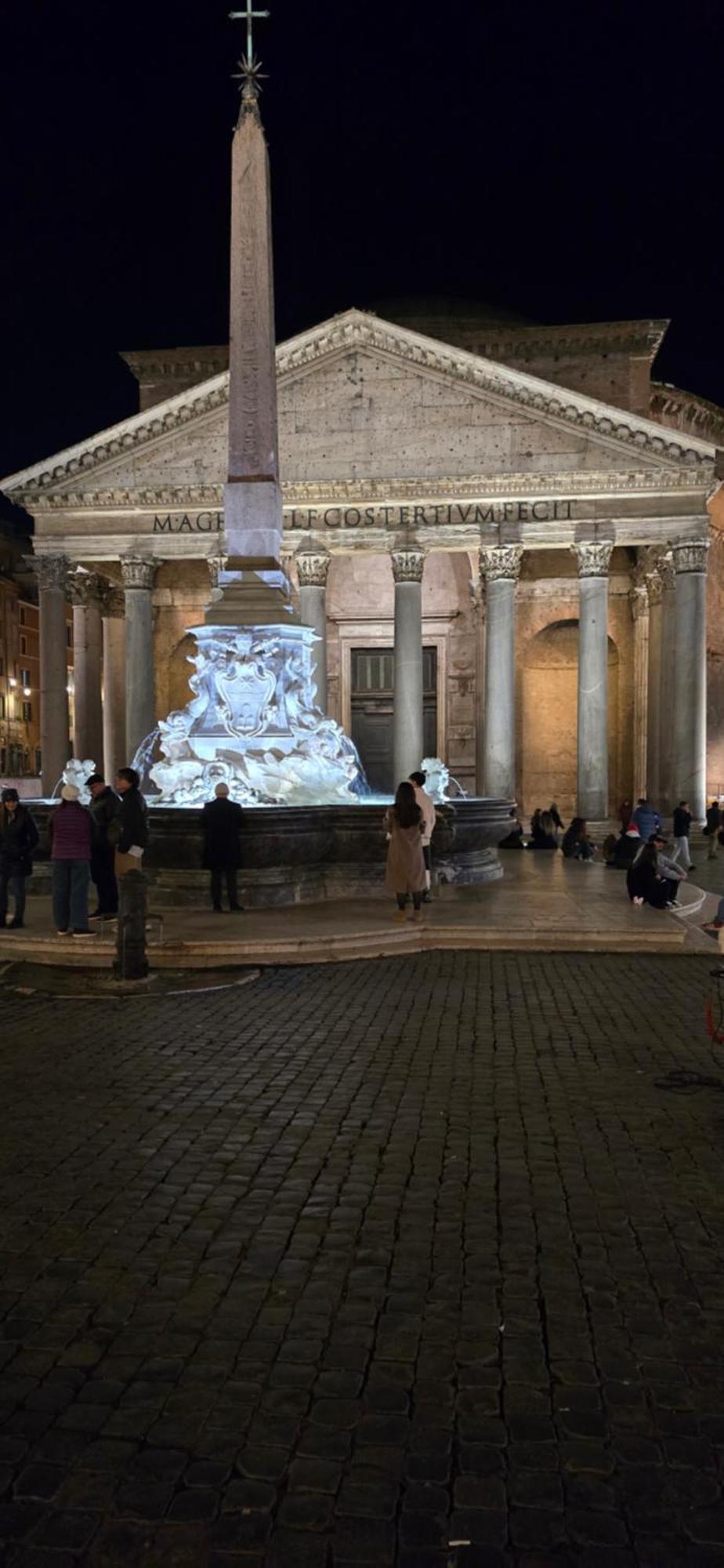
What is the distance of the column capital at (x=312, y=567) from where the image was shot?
2783cm

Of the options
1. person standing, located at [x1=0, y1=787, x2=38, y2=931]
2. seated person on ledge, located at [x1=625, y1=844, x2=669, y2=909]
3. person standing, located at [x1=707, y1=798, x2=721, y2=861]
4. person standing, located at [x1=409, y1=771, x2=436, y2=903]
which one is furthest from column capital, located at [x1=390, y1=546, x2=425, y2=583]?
person standing, located at [x1=0, y1=787, x2=38, y2=931]

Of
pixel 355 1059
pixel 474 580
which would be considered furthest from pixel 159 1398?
pixel 474 580

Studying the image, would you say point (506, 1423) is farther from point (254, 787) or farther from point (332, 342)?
point (332, 342)

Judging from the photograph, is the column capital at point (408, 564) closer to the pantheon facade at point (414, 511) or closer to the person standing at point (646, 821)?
the pantheon facade at point (414, 511)

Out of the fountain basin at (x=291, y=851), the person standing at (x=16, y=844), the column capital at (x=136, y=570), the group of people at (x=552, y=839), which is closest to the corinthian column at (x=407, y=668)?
the group of people at (x=552, y=839)

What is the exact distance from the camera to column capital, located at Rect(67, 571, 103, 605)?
101 feet

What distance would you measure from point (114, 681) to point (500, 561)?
41.8 ft

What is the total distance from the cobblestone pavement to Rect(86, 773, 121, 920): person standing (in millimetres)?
4358

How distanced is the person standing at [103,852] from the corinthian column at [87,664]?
2003 centimetres

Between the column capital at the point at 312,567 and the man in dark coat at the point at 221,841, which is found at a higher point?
the column capital at the point at 312,567

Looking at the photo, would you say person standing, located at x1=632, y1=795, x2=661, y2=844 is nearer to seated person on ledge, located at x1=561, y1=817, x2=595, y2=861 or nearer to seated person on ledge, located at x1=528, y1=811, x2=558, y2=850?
seated person on ledge, located at x1=561, y1=817, x2=595, y2=861

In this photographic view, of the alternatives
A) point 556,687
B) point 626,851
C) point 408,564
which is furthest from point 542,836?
point 556,687

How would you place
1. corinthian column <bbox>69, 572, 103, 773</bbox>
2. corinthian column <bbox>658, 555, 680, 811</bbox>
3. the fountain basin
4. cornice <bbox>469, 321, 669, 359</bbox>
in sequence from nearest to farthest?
the fountain basin, corinthian column <bbox>658, 555, 680, 811</bbox>, corinthian column <bbox>69, 572, 103, 773</bbox>, cornice <bbox>469, 321, 669, 359</bbox>

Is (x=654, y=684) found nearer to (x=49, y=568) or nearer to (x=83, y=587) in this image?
(x=83, y=587)
